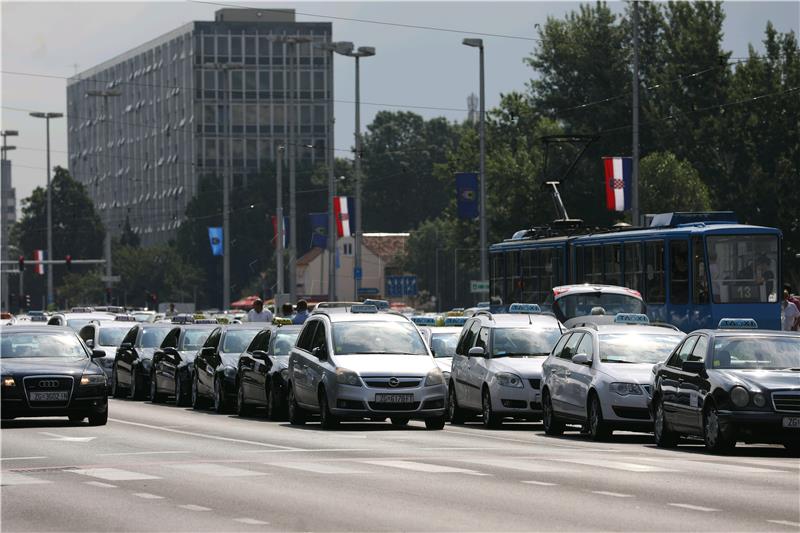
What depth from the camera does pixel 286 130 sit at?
162 meters

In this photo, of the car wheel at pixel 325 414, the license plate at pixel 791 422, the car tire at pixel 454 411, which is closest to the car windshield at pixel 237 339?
the car tire at pixel 454 411

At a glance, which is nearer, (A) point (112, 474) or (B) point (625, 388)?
(A) point (112, 474)

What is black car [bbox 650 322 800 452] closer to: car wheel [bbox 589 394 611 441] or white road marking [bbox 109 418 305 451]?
car wheel [bbox 589 394 611 441]

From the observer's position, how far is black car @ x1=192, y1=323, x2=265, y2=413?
111ft

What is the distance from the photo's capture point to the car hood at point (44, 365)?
27.5 m

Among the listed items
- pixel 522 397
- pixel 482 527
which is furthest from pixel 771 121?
pixel 482 527

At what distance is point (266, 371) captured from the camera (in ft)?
102

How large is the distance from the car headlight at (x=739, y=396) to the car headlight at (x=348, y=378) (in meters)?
6.93

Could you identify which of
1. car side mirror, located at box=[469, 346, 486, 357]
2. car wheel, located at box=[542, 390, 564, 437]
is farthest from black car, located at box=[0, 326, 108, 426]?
car wheel, located at box=[542, 390, 564, 437]

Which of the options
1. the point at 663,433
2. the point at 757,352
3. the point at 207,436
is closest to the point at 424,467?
the point at 663,433

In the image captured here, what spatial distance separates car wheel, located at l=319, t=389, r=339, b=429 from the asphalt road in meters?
0.91

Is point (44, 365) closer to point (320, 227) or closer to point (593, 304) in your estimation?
point (593, 304)

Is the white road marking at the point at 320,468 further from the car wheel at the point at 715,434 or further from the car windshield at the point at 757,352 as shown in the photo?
the car windshield at the point at 757,352

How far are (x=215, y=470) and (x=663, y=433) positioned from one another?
677 cm
